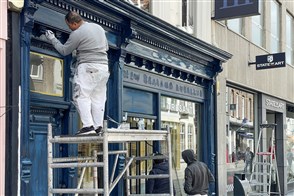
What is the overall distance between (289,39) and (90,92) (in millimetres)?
16578

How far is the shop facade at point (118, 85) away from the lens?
619 cm

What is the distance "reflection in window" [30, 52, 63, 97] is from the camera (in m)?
6.65

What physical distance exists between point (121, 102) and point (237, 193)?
5128 millimetres

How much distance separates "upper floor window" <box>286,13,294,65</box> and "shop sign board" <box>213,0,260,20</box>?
871cm

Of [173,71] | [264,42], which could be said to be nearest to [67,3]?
[173,71]

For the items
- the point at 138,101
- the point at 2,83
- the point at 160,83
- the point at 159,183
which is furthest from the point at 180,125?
the point at 2,83

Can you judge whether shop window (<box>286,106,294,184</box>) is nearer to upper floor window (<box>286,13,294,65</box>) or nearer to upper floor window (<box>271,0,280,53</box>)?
upper floor window (<box>286,13,294,65</box>)

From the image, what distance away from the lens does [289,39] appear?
806 inches

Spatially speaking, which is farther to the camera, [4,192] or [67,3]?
[67,3]

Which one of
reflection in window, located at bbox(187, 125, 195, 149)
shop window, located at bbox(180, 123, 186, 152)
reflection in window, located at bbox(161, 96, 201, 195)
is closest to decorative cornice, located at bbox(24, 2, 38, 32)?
reflection in window, located at bbox(161, 96, 201, 195)

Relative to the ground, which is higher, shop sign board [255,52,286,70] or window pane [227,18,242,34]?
window pane [227,18,242,34]

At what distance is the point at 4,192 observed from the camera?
592 cm

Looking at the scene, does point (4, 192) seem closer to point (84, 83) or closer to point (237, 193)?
point (84, 83)

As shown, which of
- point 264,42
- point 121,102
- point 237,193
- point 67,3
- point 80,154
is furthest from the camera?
point 264,42
